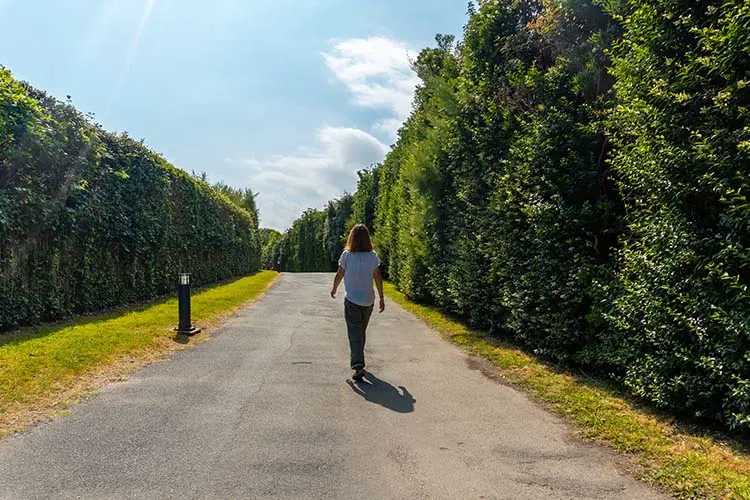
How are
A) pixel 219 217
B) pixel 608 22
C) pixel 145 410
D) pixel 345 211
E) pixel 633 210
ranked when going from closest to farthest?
pixel 145 410 → pixel 633 210 → pixel 608 22 → pixel 219 217 → pixel 345 211

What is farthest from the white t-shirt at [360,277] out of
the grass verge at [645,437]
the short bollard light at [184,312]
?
the short bollard light at [184,312]

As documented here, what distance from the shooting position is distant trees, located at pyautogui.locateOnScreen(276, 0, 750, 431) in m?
3.92

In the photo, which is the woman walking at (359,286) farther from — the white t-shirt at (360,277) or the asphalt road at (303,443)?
the asphalt road at (303,443)

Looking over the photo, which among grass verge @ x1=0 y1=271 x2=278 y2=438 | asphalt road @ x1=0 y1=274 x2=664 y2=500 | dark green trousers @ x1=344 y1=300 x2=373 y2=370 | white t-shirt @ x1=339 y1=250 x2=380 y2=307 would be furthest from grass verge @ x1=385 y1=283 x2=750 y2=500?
grass verge @ x1=0 y1=271 x2=278 y2=438

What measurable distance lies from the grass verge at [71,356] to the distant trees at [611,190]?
18.3ft

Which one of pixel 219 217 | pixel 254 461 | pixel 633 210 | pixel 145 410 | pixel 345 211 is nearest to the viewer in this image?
pixel 254 461

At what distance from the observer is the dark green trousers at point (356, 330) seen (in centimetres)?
607

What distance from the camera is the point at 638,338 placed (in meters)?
4.82

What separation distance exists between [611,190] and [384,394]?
161 inches

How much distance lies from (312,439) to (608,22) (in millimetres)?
6557

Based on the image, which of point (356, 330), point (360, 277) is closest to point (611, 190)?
point (360, 277)

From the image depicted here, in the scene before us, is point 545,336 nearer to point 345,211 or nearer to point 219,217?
point 219,217

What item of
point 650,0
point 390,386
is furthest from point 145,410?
point 650,0

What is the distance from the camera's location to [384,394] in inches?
215
